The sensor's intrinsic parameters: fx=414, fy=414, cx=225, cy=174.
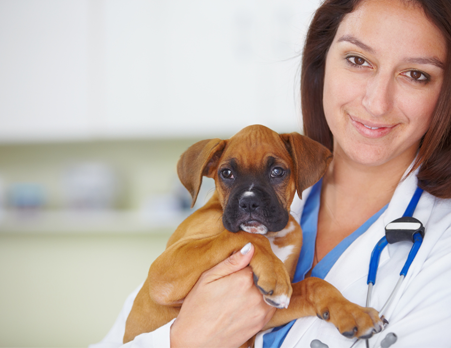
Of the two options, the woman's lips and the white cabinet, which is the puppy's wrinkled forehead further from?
the white cabinet

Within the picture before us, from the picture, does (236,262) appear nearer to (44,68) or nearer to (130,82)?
(130,82)

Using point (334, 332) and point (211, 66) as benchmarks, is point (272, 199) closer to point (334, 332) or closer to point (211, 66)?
point (334, 332)

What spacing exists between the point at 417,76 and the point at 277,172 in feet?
2.43

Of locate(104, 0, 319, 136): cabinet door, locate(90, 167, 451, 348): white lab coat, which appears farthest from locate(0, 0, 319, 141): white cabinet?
locate(90, 167, 451, 348): white lab coat

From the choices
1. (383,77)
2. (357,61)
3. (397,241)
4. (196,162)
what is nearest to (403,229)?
(397,241)

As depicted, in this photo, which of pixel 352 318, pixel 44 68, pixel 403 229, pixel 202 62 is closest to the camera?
pixel 352 318

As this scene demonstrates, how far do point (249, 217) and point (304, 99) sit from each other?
39.8 inches

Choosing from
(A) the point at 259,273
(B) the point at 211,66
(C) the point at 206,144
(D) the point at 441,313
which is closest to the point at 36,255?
(B) the point at 211,66

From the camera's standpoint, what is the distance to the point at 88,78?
14.0 feet

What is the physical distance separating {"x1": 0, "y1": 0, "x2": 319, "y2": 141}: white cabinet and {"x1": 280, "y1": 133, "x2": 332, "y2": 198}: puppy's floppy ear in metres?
2.24

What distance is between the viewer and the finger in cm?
164

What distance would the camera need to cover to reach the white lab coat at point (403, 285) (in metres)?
1.52

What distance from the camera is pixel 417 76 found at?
1814 mm

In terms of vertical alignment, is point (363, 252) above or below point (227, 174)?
below
